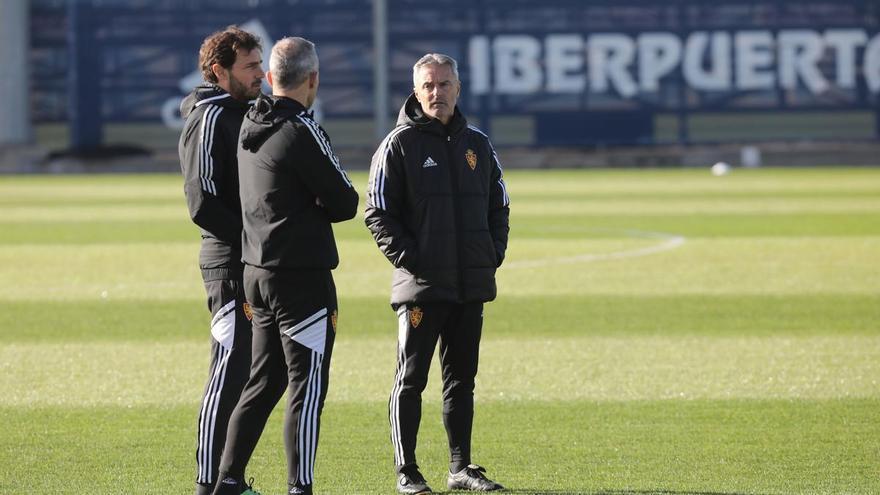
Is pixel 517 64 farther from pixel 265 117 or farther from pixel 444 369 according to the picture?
pixel 265 117

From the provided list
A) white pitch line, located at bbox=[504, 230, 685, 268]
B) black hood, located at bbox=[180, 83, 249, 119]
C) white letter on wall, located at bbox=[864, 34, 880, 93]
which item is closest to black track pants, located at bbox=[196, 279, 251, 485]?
black hood, located at bbox=[180, 83, 249, 119]

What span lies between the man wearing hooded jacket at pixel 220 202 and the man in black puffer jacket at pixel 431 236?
65 centimetres

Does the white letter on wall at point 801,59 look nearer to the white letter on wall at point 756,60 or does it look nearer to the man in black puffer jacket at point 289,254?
the white letter on wall at point 756,60

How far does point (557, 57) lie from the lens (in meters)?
51.0

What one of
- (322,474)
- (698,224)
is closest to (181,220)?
(698,224)

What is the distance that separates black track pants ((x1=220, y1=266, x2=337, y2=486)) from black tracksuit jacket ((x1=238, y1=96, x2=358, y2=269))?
9 centimetres

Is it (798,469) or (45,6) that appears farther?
(45,6)

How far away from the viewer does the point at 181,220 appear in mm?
25125

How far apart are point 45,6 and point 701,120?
23.5 m

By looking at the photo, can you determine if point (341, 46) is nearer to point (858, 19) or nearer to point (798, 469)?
point (858, 19)

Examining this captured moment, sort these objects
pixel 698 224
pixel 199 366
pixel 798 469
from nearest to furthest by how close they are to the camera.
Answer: pixel 798 469
pixel 199 366
pixel 698 224

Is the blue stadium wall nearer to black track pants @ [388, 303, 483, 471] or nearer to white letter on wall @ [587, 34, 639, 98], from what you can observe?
white letter on wall @ [587, 34, 639, 98]

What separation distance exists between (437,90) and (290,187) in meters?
0.91

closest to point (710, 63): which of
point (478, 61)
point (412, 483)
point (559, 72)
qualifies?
point (559, 72)
